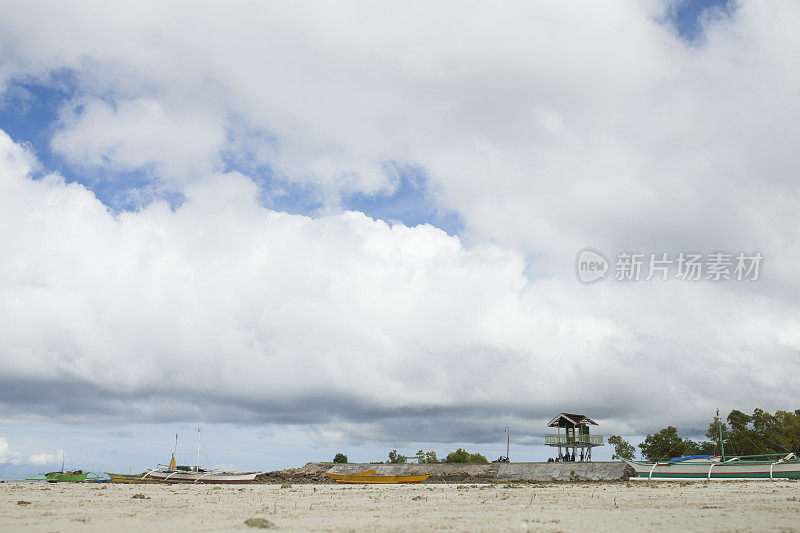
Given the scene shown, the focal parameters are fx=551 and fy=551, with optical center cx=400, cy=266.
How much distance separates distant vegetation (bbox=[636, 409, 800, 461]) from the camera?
83.9m

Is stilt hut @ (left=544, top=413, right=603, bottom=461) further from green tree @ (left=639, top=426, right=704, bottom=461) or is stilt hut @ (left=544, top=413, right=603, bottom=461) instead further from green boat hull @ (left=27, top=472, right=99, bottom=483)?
green boat hull @ (left=27, top=472, right=99, bottom=483)

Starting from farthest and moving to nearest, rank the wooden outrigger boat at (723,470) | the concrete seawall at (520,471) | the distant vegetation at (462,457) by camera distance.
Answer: the distant vegetation at (462,457) → the concrete seawall at (520,471) → the wooden outrigger boat at (723,470)

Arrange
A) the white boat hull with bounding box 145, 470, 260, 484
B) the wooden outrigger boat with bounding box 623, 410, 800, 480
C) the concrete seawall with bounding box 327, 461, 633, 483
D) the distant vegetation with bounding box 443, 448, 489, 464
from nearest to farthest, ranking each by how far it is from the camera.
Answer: the wooden outrigger boat with bounding box 623, 410, 800, 480 < the concrete seawall with bounding box 327, 461, 633, 483 < the white boat hull with bounding box 145, 470, 260, 484 < the distant vegetation with bounding box 443, 448, 489, 464

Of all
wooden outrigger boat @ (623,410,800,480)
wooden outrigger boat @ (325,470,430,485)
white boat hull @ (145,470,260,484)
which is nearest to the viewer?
wooden outrigger boat @ (623,410,800,480)

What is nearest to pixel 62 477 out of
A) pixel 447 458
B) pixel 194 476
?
pixel 194 476

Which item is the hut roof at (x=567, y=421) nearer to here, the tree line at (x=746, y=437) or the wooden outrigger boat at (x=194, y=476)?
the tree line at (x=746, y=437)

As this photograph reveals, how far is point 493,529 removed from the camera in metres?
17.8

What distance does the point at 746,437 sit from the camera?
87.8 metres

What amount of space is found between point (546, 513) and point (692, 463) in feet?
167

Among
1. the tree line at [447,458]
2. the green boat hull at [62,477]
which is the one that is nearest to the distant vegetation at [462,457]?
the tree line at [447,458]

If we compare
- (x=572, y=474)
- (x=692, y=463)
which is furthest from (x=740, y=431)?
(x=572, y=474)

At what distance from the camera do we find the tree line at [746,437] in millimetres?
83875

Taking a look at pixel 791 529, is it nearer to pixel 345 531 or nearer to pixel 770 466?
pixel 345 531

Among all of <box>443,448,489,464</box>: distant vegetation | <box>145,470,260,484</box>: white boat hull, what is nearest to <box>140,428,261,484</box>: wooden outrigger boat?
<box>145,470,260,484</box>: white boat hull
